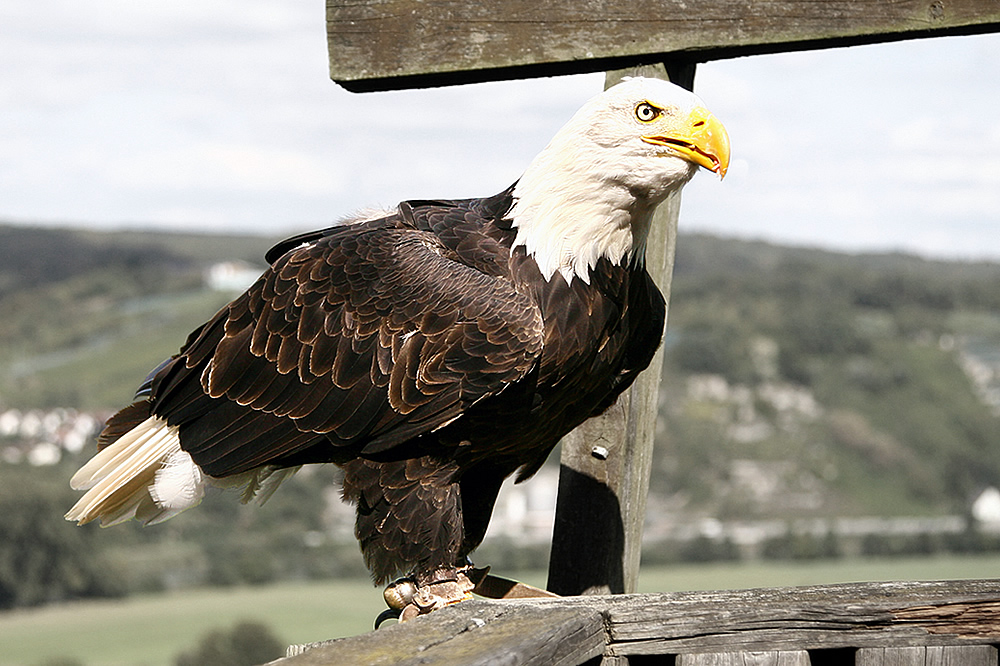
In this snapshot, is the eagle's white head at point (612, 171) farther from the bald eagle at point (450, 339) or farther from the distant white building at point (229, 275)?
the distant white building at point (229, 275)

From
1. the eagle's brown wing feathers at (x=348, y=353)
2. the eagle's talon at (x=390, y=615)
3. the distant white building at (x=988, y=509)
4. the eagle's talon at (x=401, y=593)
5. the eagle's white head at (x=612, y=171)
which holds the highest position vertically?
the distant white building at (x=988, y=509)

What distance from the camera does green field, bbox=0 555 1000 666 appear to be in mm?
31025

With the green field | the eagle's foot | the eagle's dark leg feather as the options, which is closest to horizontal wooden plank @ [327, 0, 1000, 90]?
the eagle's dark leg feather

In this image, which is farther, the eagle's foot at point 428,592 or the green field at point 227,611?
the green field at point 227,611

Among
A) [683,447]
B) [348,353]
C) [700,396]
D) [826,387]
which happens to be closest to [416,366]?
[348,353]

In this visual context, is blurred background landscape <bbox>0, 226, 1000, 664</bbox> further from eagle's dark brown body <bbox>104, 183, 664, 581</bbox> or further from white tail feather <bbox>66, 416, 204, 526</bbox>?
eagle's dark brown body <bbox>104, 183, 664, 581</bbox>

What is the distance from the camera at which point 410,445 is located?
3.37 metres

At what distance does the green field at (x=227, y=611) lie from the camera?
3103 cm

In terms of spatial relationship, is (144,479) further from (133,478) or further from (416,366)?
(416,366)

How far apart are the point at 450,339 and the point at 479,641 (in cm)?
147

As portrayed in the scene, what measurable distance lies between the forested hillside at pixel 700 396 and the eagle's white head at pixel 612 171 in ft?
111

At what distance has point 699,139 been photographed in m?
3.16

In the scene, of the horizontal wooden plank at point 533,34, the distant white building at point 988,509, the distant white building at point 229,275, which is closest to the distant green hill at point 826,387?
the distant white building at point 988,509

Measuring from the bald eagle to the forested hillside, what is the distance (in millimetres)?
33525
